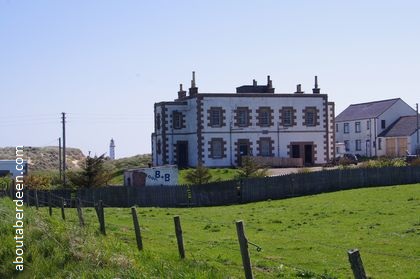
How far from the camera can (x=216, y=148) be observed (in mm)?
61656

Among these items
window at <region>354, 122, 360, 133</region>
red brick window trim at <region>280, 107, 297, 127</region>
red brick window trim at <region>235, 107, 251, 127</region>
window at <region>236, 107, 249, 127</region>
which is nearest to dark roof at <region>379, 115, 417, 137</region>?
window at <region>354, 122, 360, 133</region>

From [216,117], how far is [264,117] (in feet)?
15.4

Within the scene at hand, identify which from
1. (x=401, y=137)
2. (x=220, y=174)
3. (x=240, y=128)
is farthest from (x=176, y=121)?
(x=401, y=137)

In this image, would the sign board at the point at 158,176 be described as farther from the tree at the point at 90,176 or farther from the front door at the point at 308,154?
the front door at the point at 308,154

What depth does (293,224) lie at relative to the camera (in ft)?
89.1

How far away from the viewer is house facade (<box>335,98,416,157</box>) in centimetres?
8269

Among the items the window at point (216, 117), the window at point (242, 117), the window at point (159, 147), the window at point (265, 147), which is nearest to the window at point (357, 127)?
the window at point (265, 147)

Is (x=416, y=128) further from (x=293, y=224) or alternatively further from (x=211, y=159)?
(x=293, y=224)

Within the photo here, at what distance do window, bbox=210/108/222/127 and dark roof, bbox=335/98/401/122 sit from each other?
28834mm

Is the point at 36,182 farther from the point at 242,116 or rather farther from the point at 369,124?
the point at 369,124

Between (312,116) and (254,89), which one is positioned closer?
(312,116)

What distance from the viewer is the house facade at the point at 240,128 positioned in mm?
61406

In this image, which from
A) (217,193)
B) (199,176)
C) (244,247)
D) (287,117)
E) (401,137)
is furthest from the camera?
(401,137)

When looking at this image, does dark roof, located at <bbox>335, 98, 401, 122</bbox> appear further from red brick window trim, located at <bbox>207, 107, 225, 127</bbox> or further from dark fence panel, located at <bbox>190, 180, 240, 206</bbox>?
dark fence panel, located at <bbox>190, 180, 240, 206</bbox>
